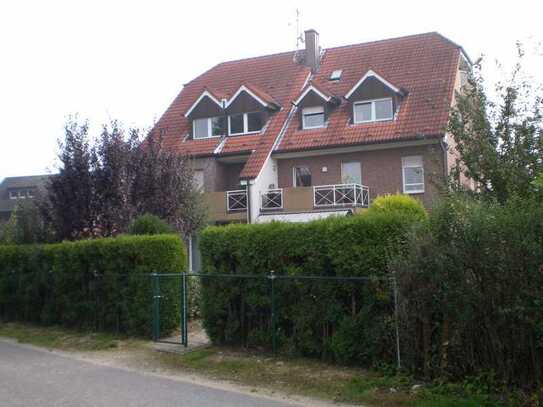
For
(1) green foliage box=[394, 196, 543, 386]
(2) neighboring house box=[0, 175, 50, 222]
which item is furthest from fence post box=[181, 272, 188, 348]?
(2) neighboring house box=[0, 175, 50, 222]

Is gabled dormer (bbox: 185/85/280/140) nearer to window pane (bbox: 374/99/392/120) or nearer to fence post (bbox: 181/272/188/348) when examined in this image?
window pane (bbox: 374/99/392/120)

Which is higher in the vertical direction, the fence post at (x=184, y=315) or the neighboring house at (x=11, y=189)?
the neighboring house at (x=11, y=189)

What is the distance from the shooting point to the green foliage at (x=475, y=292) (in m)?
7.42

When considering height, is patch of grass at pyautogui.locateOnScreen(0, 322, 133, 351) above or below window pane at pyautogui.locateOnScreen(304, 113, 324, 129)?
below

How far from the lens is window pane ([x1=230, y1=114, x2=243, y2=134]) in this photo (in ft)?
95.6

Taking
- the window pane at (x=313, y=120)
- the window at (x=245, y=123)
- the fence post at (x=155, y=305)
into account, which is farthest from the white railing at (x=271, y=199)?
the fence post at (x=155, y=305)

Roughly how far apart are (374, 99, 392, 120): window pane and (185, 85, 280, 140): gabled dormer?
4981 millimetres

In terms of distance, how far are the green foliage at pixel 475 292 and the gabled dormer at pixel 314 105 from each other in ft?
62.9

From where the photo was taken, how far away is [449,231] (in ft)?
26.8

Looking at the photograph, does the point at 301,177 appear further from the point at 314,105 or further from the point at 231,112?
the point at 231,112

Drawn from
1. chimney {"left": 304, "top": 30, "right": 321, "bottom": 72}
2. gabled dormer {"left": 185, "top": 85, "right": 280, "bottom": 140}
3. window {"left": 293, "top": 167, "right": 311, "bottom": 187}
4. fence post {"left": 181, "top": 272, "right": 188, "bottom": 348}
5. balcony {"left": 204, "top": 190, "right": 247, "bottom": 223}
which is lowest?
fence post {"left": 181, "top": 272, "right": 188, "bottom": 348}

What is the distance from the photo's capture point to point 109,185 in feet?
54.8

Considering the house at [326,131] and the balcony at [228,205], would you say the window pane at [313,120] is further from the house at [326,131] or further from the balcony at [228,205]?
the balcony at [228,205]

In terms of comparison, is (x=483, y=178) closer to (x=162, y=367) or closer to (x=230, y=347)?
(x=230, y=347)
